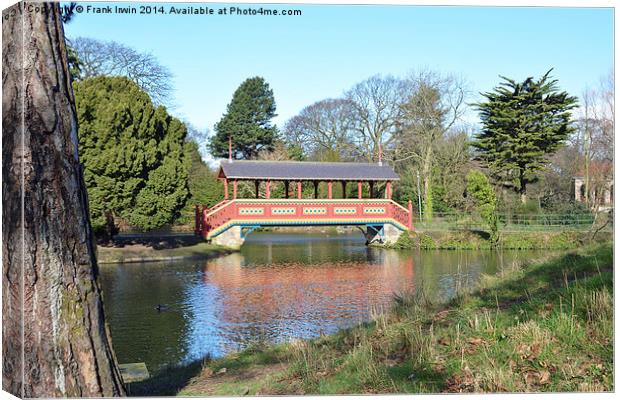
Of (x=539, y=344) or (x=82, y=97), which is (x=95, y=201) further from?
(x=539, y=344)

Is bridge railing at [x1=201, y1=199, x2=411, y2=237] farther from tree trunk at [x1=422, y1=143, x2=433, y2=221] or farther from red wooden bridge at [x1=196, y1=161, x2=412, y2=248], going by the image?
tree trunk at [x1=422, y1=143, x2=433, y2=221]

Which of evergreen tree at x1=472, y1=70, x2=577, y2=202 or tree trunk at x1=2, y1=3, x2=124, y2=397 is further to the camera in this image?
evergreen tree at x1=472, y1=70, x2=577, y2=202

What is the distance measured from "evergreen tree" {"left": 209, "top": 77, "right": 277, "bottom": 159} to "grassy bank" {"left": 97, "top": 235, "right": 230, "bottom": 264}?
42.7 feet

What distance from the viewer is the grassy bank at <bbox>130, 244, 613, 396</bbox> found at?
4.25m

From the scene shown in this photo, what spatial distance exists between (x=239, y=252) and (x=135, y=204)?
3.98m

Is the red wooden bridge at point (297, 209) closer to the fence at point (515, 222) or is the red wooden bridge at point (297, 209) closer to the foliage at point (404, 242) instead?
the foliage at point (404, 242)

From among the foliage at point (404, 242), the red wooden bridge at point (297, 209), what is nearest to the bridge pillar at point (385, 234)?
the red wooden bridge at point (297, 209)

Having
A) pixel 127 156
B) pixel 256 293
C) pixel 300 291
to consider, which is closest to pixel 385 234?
pixel 127 156

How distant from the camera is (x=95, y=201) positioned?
1817cm

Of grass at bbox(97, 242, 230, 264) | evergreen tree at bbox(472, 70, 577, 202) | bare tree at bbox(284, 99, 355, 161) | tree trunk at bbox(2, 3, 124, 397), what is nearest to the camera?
tree trunk at bbox(2, 3, 124, 397)

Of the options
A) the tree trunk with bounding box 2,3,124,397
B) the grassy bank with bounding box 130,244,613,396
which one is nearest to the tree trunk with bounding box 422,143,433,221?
the grassy bank with bounding box 130,244,613,396

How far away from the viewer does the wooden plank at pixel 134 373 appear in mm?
5889

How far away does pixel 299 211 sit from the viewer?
76.1ft

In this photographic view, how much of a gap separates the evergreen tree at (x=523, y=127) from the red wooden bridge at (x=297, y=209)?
4.16m
